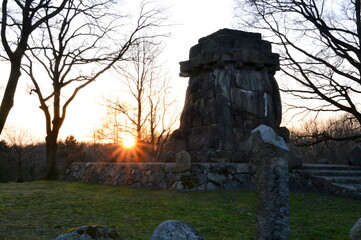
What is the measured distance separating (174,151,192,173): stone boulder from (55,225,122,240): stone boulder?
7.16m

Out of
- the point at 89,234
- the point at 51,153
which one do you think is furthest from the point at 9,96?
the point at 51,153

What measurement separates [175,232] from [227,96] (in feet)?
29.5

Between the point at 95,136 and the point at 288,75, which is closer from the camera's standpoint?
the point at 288,75

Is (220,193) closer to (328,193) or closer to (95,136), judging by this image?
(328,193)

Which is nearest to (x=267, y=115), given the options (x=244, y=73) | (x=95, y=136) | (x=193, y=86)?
(x=244, y=73)

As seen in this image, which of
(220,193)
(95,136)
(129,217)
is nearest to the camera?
(129,217)

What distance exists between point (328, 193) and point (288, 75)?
6666 millimetres

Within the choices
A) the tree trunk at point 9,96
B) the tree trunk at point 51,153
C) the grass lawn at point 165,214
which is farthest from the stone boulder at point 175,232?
the tree trunk at point 51,153

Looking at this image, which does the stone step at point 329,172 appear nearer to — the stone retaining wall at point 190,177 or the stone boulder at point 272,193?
the stone retaining wall at point 190,177

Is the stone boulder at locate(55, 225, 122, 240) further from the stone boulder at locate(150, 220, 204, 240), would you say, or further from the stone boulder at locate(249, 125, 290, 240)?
the stone boulder at locate(249, 125, 290, 240)

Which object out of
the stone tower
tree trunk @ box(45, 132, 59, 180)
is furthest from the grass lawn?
tree trunk @ box(45, 132, 59, 180)

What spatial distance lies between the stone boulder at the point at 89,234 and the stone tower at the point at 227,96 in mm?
8308

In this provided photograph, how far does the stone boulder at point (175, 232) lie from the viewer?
376 cm

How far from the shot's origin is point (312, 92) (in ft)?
50.8
